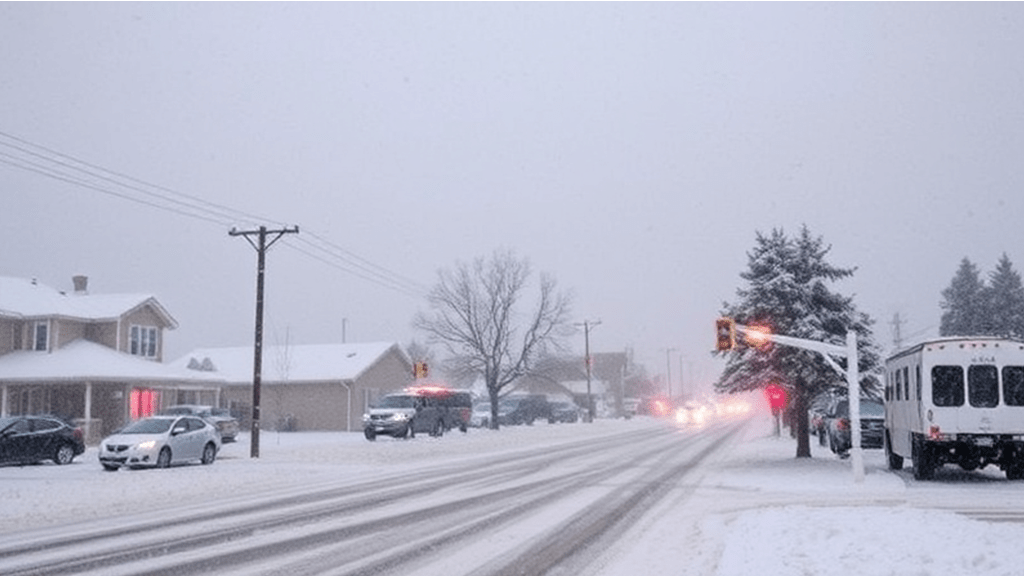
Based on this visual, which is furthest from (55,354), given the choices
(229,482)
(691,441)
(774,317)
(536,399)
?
(536,399)

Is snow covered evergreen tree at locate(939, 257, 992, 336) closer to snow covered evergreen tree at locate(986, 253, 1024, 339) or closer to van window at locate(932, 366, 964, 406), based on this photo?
snow covered evergreen tree at locate(986, 253, 1024, 339)

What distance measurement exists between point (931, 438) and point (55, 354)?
37069 mm

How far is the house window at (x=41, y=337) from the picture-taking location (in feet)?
145

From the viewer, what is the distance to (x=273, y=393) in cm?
5947

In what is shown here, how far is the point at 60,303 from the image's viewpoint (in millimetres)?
46031

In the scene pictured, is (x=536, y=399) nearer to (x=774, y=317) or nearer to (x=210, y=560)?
(x=774, y=317)

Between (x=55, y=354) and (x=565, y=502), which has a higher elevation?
(x=55, y=354)

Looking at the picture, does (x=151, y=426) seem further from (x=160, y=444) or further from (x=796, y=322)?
(x=796, y=322)

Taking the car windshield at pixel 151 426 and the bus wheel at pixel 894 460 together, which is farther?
the car windshield at pixel 151 426

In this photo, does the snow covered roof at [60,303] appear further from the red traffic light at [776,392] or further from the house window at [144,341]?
the red traffic light at [776,392]

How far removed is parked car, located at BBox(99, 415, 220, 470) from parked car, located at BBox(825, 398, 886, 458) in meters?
19.1

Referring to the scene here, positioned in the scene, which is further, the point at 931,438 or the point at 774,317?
the point at 774,317

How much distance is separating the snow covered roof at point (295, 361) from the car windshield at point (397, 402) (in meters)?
9.56

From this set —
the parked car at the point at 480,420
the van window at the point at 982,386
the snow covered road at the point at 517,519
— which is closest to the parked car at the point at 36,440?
the snow covered road at the point at 517,519
